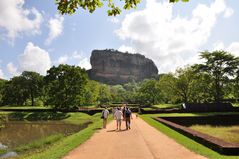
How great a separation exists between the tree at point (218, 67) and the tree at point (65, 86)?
984 inches

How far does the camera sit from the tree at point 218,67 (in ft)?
191

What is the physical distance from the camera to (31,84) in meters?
86.5

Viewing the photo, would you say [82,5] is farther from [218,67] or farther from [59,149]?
[218,67]

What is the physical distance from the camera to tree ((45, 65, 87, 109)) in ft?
177

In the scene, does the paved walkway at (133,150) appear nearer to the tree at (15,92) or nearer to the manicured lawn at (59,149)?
the manicured lawn at (59,149)

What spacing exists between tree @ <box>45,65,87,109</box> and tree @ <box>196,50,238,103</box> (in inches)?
984

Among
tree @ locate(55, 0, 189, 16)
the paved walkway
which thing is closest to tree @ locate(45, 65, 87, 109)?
the paved walkway

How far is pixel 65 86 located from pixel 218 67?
31.0 metres

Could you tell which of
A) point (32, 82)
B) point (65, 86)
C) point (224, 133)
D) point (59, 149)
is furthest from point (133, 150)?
point (32, 82)

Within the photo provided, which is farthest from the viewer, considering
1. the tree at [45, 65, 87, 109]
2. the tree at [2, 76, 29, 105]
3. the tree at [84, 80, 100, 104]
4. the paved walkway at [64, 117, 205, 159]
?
the tree at [2, 76, 29, 105]

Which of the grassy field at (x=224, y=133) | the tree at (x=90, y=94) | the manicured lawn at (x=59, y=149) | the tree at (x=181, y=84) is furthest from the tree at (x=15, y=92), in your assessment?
the manicured lawn at (x=59, y=149)

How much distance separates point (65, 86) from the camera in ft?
179

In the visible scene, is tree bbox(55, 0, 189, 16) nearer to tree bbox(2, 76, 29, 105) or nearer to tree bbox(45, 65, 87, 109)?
tree bbox(45, 65, 87, 109)

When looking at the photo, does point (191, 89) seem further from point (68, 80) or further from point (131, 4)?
point (131, 4)
